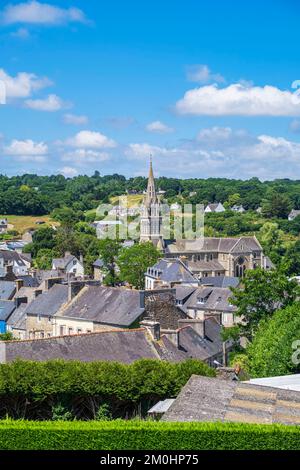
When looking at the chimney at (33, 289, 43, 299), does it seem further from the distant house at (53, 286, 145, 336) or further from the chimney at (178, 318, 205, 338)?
the chimney at (178, 318, 205, 338)

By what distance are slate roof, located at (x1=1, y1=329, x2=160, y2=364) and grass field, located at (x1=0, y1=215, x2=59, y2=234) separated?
13193 centimetres

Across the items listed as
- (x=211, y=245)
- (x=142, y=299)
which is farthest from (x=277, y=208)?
(x=142, y=299)

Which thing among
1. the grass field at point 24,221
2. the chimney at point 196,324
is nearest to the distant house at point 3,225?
the grass field at point 24,221

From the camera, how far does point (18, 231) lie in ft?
537

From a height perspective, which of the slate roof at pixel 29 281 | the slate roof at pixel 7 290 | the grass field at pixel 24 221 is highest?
the grass field at pixel 24 221

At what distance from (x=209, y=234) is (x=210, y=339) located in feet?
311

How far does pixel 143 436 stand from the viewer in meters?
19.3

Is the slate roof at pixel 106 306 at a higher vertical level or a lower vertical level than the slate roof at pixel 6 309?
higher

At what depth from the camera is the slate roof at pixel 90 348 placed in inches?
1246

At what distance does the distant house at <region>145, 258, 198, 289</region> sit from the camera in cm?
7899

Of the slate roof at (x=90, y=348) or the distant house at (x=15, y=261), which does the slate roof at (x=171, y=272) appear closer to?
the distant house at (x=15, y=261)

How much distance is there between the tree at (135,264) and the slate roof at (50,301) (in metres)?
31.3

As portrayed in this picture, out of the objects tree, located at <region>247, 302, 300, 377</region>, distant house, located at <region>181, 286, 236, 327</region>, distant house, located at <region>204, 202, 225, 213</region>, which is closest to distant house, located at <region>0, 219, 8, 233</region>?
distant house, located at <region>204, 202, 225, 213</region>
